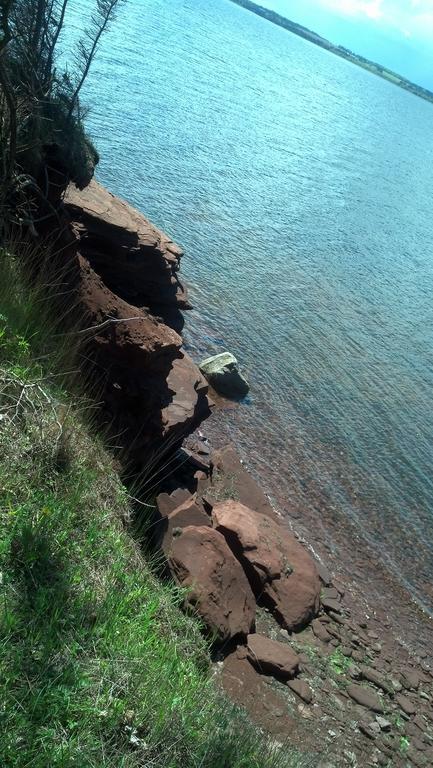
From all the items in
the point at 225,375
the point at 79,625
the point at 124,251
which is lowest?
the point at 225,375

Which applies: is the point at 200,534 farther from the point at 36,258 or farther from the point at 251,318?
the point at 251,318

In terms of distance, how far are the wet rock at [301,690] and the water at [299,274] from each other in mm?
2223

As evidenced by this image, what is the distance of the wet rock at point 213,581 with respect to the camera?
520 centimetres

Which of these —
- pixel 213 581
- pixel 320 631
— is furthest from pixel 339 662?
pixel 213 581

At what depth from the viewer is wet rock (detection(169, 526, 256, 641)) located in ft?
17.1

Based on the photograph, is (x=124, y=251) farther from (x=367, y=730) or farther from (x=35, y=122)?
(x=367, y=730)

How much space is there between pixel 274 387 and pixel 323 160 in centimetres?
1503

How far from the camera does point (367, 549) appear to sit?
796 centimetres

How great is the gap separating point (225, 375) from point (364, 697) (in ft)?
13.9

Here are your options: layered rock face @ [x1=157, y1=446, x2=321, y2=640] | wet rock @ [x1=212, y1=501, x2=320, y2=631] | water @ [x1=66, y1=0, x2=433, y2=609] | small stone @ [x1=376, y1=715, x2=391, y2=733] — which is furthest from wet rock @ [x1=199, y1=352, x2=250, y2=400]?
small stone @ [x1=376, y1=715, x2=391, y2=733]

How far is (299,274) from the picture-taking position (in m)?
14.3

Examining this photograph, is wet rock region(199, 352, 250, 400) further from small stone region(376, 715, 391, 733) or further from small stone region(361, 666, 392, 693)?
small stone region(376, 715, 391, 733)

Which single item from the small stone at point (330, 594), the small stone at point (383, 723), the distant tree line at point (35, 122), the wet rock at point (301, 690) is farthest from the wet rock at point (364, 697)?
the distant tree line at point (35, 122)

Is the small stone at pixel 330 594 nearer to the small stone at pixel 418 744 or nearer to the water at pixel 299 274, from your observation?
the water at pixel 299 274
